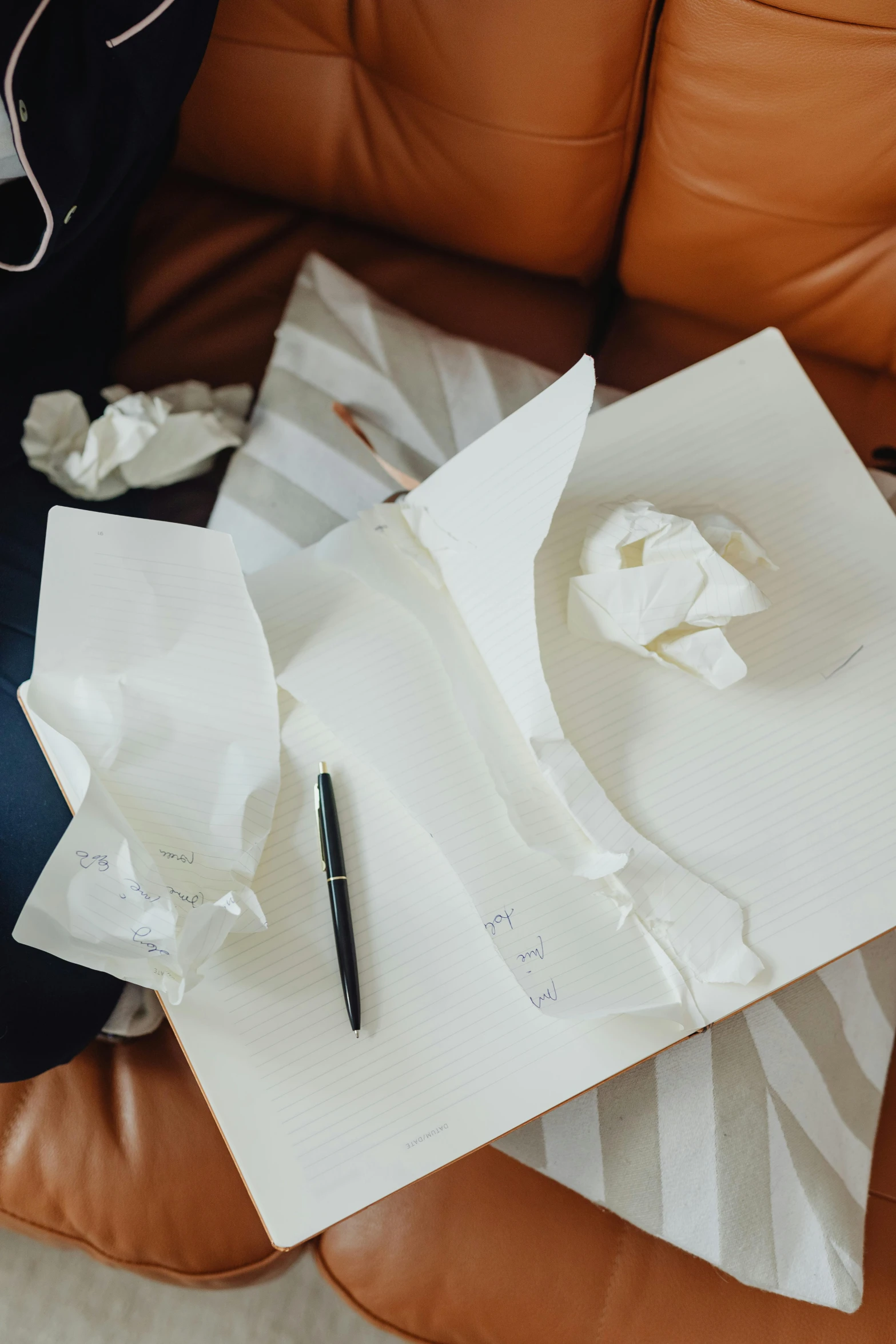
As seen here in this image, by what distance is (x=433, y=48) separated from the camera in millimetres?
667

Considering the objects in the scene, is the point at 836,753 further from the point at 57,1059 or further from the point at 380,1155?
the point at 57,1059

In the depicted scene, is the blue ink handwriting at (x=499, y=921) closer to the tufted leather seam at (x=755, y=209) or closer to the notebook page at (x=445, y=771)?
the notebook page at (x=445, y=771)

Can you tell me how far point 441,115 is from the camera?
716 millimetres

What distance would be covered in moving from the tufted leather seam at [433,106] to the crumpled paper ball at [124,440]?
269 mm

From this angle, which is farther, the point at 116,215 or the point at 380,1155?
the point at 116,215

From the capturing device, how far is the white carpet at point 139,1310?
3.17 feet

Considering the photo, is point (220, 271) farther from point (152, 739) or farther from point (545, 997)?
point (545, 997)

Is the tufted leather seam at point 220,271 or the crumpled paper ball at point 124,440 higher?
the tufted leather seam at point 220,271

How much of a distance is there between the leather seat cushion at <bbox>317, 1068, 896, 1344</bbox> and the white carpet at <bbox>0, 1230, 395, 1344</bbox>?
32 centimetres

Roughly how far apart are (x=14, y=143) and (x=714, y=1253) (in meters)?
0.87

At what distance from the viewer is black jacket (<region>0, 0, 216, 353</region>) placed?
583 mm

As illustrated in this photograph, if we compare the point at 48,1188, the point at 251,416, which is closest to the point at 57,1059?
the point at 48,1188

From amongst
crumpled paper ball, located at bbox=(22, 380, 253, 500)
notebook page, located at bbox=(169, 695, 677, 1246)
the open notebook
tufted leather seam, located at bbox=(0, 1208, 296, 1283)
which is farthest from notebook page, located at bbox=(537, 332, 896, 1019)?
tufted leather seam, located at bbox=(0, 1208, 296, 1283)

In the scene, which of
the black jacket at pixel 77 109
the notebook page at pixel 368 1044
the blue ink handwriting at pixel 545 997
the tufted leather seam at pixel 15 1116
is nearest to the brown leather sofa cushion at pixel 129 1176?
the tufted leather seam at pixel 15 1116
